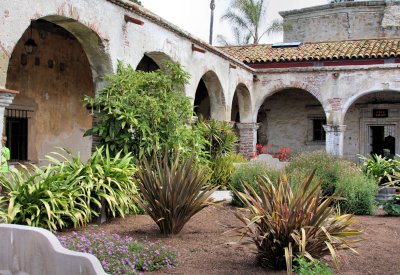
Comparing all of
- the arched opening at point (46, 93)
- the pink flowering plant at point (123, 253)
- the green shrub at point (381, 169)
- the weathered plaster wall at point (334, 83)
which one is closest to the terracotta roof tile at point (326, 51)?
the weathered plaster wall at point (334, 83)

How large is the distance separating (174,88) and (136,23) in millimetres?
1574

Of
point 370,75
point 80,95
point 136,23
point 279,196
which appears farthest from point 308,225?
point 370,75

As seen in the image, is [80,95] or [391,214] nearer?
[391,214]

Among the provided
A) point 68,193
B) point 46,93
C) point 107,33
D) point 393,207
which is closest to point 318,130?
point 46,93

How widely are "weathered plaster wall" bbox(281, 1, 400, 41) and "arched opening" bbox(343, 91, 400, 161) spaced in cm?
690

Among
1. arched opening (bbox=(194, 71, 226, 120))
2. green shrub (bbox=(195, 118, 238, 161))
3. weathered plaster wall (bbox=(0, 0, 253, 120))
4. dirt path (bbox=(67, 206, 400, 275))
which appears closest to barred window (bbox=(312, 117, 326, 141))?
arched opening (bbox=(194, 71, 226, 120))

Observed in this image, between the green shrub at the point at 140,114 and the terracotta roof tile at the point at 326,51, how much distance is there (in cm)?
1068

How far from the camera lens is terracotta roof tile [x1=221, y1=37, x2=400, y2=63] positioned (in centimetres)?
1816

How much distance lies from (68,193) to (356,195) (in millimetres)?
5014

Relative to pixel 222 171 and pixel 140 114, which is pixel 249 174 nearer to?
pixel 140 114

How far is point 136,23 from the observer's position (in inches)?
401

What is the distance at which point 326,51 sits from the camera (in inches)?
755

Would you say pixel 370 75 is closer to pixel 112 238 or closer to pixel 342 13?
pixel 342 13

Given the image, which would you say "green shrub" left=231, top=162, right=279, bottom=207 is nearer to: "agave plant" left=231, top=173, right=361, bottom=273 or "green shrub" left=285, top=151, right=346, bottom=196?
"green shrub" left=285, top=151, right=346, bottom=196
